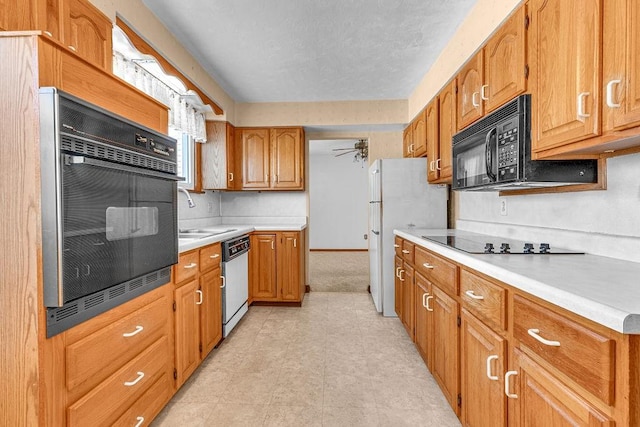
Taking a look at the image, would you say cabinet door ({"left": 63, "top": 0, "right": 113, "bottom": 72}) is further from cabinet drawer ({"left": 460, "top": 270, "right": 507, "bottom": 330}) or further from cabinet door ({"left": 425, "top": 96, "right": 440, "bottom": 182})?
cabinet door ({"left": 425, "top": 96, "right": 440, "bottom": 182})

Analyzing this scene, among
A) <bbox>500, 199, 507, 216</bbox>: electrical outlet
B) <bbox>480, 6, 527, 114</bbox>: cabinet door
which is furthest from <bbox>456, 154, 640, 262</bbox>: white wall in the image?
<bbox>480, 6, 527, 114</bbox>: cabinet door

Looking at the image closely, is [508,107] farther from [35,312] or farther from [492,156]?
[35,312]

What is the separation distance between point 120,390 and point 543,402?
1497 millimetres

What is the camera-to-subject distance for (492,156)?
181cm

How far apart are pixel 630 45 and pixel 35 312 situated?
193cm

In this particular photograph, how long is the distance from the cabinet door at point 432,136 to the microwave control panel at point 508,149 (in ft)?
3.87

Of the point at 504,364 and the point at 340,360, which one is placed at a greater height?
the point at 504,364

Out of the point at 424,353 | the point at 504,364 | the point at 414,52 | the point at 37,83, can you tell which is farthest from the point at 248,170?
the point at 504,364

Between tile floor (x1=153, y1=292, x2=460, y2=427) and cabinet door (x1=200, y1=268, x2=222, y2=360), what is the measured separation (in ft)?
0.43

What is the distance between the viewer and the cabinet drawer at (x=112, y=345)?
1144 millimetres

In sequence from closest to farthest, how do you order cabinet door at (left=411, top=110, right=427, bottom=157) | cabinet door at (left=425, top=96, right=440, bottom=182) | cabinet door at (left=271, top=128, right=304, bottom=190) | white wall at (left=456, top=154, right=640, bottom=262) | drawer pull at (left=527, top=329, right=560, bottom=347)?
drawer pull at (left=527, top=329, right=560, bottom=347) < white wall at (left=456, top=154, right=640, bottom=262) < cabinet door at (left=425, top=96, right=440, bottom=182) < cabinet door at (left=411, top=110, right=427, bottom=157) < cabinet door at (left=271, top=128, right=304, bottom=190)

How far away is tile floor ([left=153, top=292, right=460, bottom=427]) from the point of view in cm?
183

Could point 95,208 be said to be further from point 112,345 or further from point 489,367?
point 489,367

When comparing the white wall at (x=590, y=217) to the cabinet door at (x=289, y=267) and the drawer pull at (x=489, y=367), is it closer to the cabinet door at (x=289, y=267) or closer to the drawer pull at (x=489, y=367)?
the drawer pull at (x=489, y=367)
